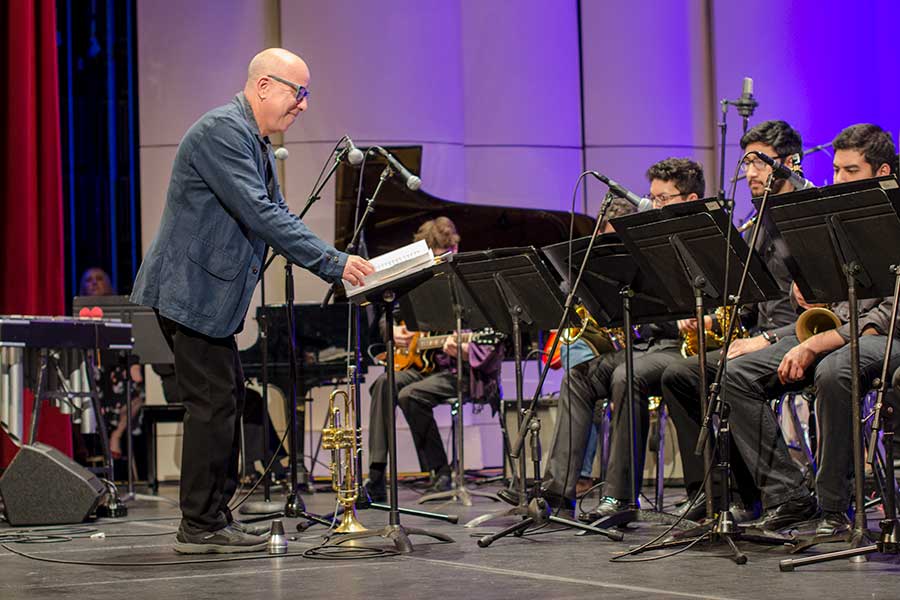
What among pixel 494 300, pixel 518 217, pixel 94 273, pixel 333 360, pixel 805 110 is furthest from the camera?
pixel 805 110

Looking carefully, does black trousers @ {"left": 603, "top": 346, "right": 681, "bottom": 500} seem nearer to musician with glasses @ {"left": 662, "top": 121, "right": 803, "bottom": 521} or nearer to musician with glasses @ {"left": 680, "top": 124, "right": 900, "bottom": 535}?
musician with glasses @ {"left": 662, "top": 121, "right": 803, "bottom": 521}

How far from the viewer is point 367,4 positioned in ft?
27.2

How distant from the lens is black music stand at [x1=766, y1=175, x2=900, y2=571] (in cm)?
329

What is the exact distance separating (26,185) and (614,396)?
3.97 m

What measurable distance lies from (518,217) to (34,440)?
3.25 m

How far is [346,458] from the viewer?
4164 mm

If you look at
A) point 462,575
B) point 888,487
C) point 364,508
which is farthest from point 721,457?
point 364,508

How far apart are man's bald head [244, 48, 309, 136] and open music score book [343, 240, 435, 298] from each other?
738mm

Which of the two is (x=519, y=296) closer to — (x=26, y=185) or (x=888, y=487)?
(x=888, y=487)

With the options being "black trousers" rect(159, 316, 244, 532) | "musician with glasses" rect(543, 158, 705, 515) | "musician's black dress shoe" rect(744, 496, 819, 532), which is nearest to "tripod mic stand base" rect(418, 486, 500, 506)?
"musician with glasses" rect(543, 158, 705, 515)

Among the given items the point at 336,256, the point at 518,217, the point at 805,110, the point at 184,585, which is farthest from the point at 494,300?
the point at 805,110

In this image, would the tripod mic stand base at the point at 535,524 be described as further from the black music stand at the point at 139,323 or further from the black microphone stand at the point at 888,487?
the black music stand at the point at 139,323

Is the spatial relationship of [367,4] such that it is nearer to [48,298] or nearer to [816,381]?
[48,298]

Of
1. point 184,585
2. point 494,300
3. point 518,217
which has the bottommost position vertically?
point 184,585
